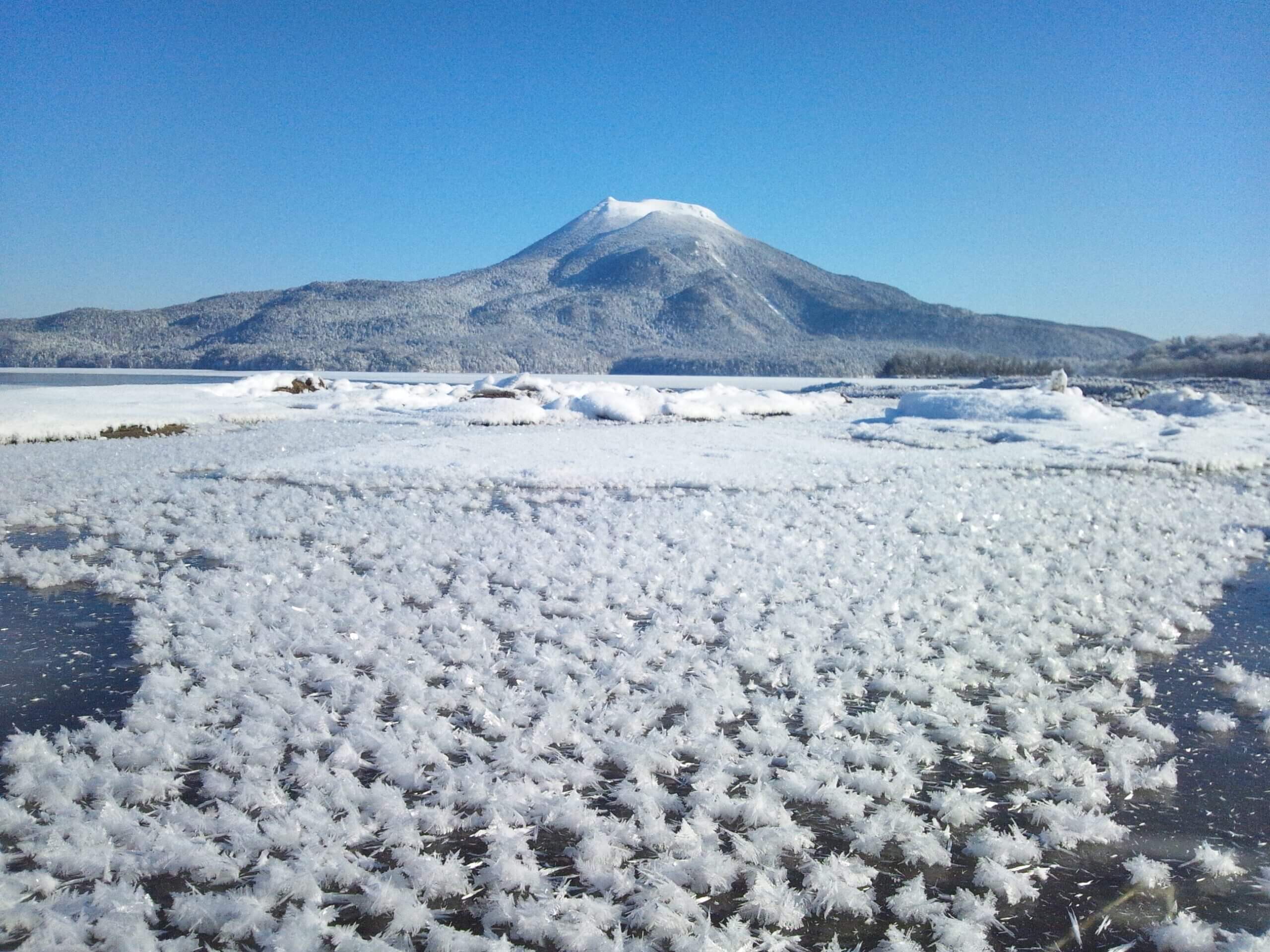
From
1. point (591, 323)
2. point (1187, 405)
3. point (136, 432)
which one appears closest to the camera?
point (136, 432)

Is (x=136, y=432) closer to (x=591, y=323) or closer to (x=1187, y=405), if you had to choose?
(x=1187, y=405)

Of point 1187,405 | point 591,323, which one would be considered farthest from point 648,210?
point 1187,405

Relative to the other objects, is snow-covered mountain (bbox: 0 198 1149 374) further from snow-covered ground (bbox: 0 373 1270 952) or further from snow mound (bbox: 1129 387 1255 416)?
snow-covered ground (bbox: 0 373 1270 952)

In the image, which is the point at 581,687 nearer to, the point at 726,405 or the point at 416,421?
the point at 416,421

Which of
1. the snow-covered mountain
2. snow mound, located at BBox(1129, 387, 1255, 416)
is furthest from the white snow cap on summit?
snow mound, located at BBox(1129, 387, 1255, 416)

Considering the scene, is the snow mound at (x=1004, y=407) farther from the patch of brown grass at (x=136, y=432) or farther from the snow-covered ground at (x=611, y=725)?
the patch of brown grass at (x=136, y=432)
